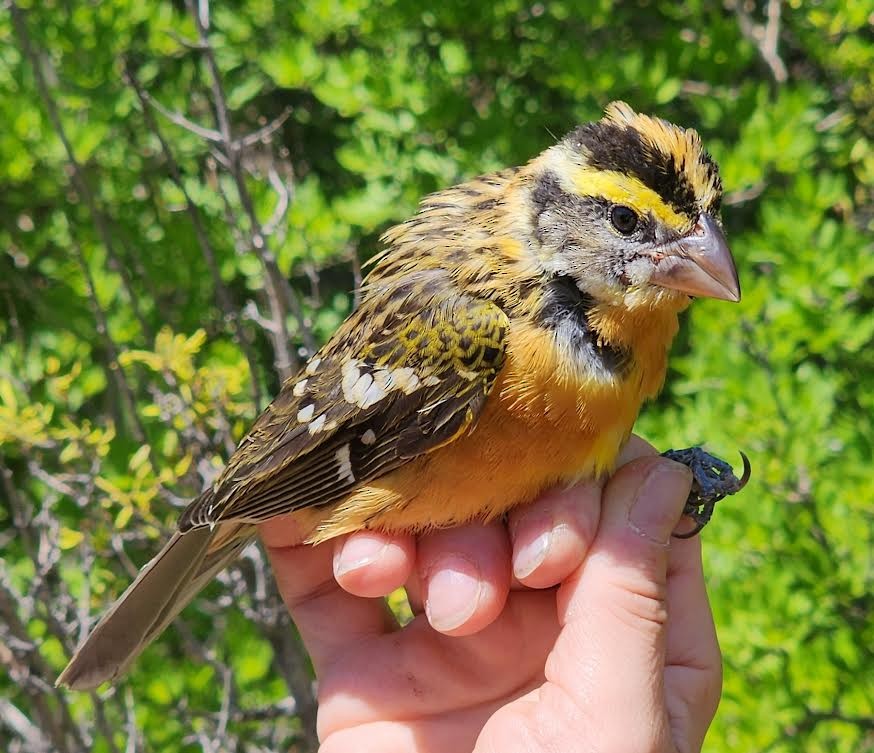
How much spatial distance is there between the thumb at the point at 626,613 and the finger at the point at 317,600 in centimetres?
61

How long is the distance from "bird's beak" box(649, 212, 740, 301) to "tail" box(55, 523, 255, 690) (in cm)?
118

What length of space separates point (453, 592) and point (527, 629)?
306 mm

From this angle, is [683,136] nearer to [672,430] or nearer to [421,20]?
[672,430]

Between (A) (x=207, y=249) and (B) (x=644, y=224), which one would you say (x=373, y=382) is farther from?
(A) (x=207, y=249)

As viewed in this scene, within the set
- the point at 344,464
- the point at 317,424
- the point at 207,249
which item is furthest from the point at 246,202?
the point at 344,464

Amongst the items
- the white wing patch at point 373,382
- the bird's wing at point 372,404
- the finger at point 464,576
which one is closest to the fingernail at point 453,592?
the finger at point 464,576

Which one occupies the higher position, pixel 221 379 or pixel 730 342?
pixel 221 379

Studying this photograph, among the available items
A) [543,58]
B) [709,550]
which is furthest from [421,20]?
[709,550]

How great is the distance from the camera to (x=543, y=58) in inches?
150

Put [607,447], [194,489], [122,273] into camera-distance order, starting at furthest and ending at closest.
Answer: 1. [194,489]
2. [122,273]
3. [607,447]

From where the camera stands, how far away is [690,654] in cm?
203

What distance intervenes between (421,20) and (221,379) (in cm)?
170

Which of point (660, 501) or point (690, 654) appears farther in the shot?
point (690, 654)

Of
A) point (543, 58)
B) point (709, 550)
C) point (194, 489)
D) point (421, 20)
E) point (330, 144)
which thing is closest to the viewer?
point (194, 489)
